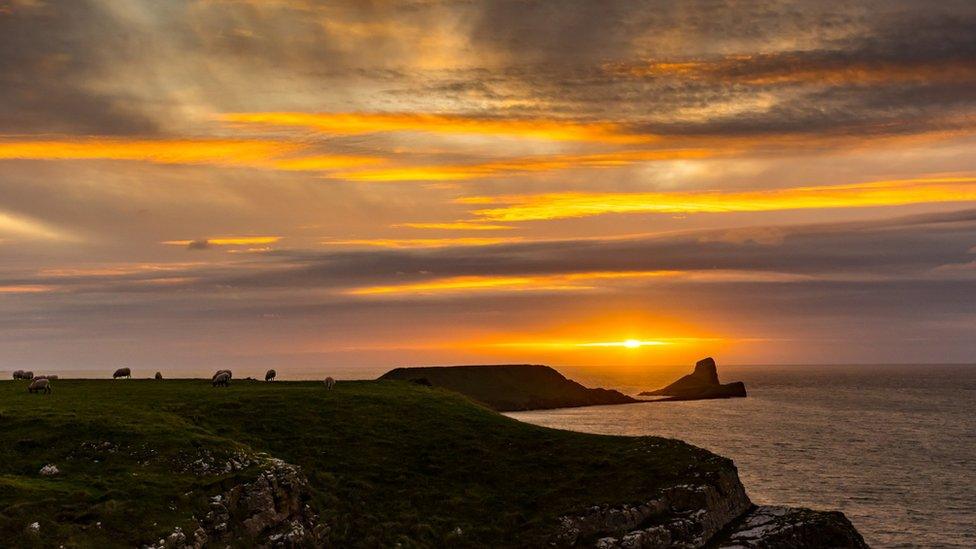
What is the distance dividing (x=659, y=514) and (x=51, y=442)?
38046 millimetres

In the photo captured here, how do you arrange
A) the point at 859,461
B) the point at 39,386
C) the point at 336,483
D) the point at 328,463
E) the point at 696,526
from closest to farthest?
the point at 696,526 → the point at 336,483 → the point at 328,463 → the point at 39,386 → the point at 859,461

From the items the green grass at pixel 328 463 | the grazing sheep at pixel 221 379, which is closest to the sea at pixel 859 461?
the green grass at pixel 328 463

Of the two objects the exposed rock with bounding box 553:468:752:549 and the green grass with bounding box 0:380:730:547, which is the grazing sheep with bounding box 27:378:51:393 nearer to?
the green grass with bounding box 0:380:730:547

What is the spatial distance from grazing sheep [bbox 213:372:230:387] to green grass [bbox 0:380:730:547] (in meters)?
6.23

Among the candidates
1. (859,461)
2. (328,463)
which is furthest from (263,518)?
(859,461)

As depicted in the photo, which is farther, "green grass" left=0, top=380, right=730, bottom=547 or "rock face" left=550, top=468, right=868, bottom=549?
"rock face" left=550, top=468, right=868, bottom=549

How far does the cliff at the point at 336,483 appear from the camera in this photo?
4459 cm

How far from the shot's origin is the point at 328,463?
190ft

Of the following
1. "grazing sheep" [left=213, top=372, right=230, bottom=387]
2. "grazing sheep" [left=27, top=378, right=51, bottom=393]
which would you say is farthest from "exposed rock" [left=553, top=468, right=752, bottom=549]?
"grazing sheep" [left=27, top=378, right=51, bottom=393]

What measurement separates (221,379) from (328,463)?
87.2 ft

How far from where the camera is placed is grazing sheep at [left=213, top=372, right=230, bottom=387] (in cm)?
7944

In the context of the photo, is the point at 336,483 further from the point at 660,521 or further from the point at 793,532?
the point at 793,532

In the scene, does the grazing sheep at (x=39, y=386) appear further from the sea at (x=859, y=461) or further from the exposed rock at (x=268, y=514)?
the sea at (x=859, y=461)

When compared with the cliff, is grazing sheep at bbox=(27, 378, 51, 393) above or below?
above
